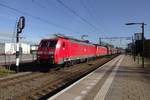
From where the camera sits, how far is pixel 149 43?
9456 cm

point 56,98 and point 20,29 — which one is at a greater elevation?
point 20,29

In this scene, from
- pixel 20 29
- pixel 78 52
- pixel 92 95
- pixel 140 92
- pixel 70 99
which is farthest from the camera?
pixel 78 52

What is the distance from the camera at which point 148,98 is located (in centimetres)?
1053

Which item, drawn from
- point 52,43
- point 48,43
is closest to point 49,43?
point 48,43

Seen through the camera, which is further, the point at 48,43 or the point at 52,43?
the point at 48,43

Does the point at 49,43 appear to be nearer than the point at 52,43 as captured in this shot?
No

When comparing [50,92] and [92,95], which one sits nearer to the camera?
[92,95]

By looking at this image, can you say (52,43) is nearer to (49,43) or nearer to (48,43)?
(49,43)

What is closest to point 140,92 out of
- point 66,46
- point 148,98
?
point 148,98

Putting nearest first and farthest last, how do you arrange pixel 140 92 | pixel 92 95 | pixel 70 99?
pixel 70 99
pixel 92 95
pixel 140 92

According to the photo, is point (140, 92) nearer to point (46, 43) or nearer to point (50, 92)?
point (50, 92)

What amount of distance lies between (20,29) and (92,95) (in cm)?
1283

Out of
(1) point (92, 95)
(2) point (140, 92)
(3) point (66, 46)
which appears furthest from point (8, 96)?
(3) point (66, 46)

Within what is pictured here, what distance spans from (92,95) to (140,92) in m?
2.33
